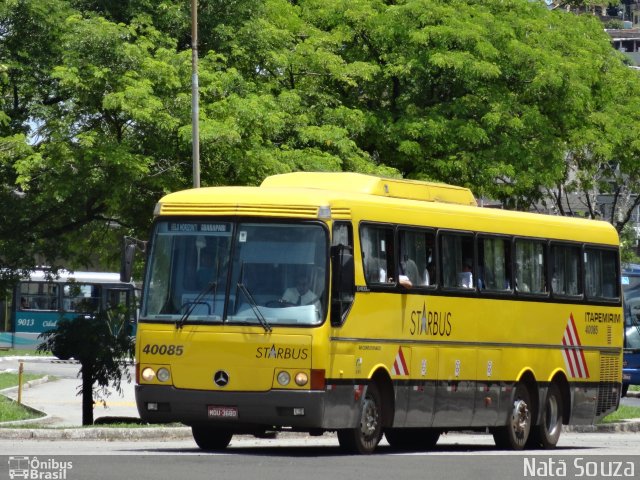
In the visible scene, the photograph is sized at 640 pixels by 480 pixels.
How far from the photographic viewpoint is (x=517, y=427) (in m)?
20.7

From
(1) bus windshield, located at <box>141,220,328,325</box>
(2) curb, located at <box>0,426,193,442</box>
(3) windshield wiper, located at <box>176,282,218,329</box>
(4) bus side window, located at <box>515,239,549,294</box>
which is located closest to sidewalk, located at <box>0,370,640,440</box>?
(2) curb, located at <box>0,426,193,442</box>

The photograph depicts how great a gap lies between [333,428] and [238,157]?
601 inches

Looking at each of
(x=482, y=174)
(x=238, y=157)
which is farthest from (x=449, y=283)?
(x=482, y=174)

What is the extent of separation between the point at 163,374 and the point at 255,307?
124cm

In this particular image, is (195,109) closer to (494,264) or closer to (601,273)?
(601,273)

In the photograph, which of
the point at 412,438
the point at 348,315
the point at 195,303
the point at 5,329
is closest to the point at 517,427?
the point at 412,438

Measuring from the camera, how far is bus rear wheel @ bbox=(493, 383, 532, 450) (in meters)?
20.6

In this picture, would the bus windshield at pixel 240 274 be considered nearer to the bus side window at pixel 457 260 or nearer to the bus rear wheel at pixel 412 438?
the bus side window at pixel 457 260

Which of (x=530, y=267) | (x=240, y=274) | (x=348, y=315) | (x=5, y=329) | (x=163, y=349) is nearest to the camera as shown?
(x=240, y=274)

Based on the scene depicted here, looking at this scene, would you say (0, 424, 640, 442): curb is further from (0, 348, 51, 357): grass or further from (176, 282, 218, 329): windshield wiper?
(0, 348, 51, 357): grass

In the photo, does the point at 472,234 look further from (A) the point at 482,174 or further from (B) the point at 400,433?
(A) the point at 482,174

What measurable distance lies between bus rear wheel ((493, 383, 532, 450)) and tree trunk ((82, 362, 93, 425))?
21.0ft

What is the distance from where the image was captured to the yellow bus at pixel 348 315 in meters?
16.7

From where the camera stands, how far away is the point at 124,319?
86.8ft
